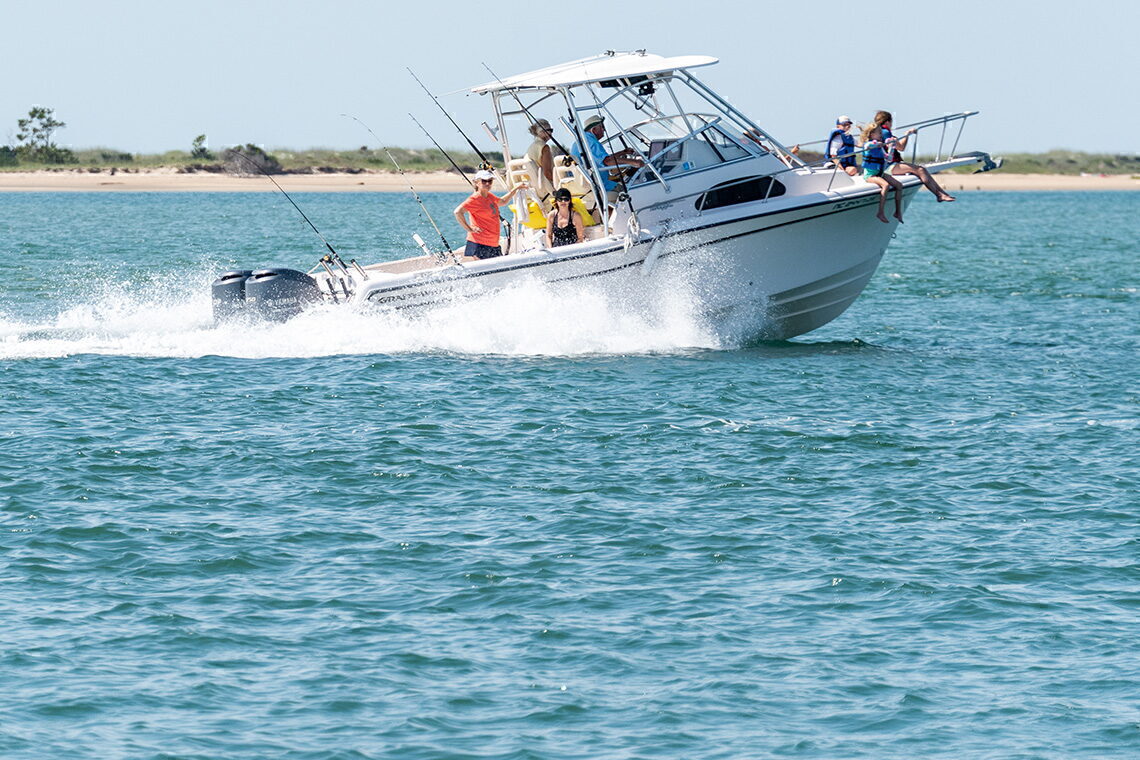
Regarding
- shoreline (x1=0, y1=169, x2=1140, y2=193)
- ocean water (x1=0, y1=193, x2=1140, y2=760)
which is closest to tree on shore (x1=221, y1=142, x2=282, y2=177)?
shoreline (x1=0, y1=169, x2=1140, y2=193)

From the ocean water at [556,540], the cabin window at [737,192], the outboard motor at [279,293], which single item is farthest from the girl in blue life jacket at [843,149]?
the outboard motor at [279,293]

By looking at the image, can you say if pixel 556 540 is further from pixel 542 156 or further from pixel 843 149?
pixel 843 149

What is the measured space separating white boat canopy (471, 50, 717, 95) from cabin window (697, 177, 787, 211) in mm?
1376

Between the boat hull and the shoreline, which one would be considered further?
the shoreline

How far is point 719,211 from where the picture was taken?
57.8 ft

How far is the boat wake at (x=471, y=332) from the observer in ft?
59.1

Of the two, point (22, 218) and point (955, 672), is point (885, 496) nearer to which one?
point (955, 672)

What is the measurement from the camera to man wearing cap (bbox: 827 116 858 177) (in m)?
18.2

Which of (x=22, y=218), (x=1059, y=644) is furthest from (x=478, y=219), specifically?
(x=22, y=218)

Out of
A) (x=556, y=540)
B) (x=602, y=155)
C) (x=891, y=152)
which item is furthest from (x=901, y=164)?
(x=556, y=540)

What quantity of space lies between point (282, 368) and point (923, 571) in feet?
32.3

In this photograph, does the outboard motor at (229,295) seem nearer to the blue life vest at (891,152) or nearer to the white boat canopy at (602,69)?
the white boat canopy at (602,69)

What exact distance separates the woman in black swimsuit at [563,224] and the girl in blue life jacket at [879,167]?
336cm

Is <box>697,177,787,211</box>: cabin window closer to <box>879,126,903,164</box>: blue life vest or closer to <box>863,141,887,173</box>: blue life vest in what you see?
<box>863,141,887,173</box>: blue life vest
